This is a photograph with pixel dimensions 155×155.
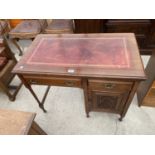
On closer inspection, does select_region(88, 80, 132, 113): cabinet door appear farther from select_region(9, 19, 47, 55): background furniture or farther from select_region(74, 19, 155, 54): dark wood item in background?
select_region(9, 19, 47, 55): background furniture

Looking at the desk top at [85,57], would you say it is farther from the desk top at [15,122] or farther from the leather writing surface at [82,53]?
the desk top at [15,122]

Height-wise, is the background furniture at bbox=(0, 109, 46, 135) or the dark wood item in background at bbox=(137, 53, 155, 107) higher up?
the background furniture at bbox=(0, 109, 46, 135)

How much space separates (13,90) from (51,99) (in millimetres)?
625

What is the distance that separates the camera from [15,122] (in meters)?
0.86

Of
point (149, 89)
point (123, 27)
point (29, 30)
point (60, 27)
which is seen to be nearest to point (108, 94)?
point (149, 89)

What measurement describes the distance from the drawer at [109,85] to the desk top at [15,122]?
1.69 ft

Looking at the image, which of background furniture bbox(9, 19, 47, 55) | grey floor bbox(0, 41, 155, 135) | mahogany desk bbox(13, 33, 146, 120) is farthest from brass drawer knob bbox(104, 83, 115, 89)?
background furniture bbox(9, 19, 47, 55)

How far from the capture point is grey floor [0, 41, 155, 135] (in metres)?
1.43

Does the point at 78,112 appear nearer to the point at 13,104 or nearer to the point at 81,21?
the point at 13,104

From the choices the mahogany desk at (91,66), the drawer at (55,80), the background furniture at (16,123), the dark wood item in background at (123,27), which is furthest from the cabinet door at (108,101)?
the dark wood item in background at (123,27)

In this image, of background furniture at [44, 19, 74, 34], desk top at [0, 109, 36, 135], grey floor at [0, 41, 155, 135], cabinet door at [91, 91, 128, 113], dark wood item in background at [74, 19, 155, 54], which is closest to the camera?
desk top at [0, 109, 36, 135]

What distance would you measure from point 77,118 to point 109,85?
29.3 inches

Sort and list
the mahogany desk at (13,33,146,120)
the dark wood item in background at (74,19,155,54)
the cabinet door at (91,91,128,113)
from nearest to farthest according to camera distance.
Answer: the mahogany desk at (13,33,146,120) → the cabinet door at (91,91,128,113) → the dark wood item in background at (74,19,155,54)

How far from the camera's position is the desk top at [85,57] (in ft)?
3.11
